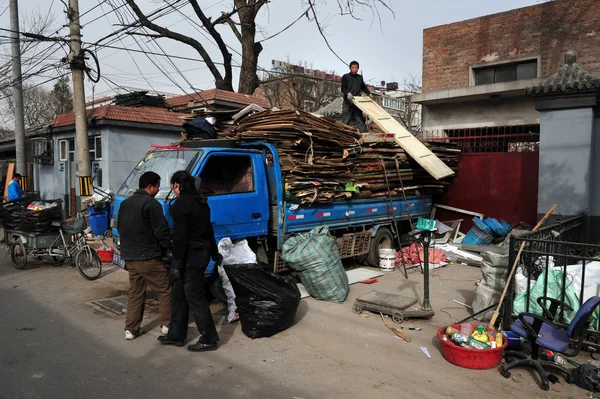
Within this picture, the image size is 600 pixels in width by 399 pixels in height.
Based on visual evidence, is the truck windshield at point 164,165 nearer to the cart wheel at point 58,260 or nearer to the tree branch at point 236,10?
the cart wheel at point 58,260

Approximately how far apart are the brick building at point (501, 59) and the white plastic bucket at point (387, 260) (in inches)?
291

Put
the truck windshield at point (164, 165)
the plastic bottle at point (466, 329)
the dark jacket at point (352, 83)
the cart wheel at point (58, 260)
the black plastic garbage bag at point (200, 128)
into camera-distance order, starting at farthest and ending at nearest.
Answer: the dark jacket at point (352, 83)
the cart wheel at point (58, 260)
the black plastic garbage bag at point (200, 128)
the truck windshield at point (164, 165)
the plastic bottle at point (466, 329)

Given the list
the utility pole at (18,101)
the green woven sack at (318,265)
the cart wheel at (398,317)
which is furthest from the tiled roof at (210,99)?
the cart wheel at (398,317)

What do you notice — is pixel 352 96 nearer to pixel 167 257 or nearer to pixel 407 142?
pixel 407 142

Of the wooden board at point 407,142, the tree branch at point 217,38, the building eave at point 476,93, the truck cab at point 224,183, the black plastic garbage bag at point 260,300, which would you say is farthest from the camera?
the tree branch at point 217,38

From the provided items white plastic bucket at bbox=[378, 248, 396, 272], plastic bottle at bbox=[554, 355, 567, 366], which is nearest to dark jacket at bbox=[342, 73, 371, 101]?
white plastic bucket at bbox=[378, 248, 396, 272]

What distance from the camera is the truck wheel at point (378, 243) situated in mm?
8727

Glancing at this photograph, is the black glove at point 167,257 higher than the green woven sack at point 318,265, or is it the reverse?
the black glove at point 167,257

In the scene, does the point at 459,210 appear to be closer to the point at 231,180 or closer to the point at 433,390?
the point at 231,180

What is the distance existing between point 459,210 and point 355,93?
3.80m

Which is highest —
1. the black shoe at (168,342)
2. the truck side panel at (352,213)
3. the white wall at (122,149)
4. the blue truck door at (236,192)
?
the white wall at (122,149)

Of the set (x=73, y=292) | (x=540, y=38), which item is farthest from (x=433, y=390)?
(x=540, y=38)

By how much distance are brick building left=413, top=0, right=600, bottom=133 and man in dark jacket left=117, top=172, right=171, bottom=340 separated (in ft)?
38.7

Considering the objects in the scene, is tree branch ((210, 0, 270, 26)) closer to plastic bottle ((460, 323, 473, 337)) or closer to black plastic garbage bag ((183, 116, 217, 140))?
black plastic garbage bag ((183, 116, 217, 140))
